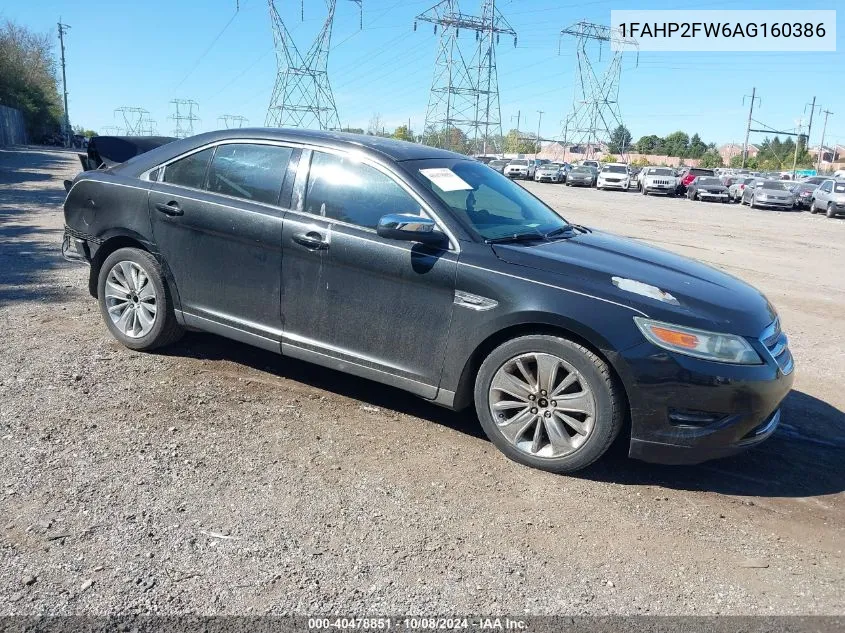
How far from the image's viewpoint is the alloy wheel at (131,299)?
17.0 ft

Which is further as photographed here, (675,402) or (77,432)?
(77,432)

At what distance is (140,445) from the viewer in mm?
3898

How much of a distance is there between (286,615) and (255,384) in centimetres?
245

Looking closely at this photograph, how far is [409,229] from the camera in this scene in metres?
3.97

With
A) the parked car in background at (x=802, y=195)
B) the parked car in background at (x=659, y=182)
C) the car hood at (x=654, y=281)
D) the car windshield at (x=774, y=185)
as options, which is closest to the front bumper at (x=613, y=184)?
the parked car in background at (x=659, y=182)

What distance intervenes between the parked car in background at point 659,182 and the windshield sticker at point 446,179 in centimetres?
3768

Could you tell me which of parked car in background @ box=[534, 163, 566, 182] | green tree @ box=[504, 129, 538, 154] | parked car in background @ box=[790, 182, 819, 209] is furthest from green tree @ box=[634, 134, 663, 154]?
parked car in background @ box=[790, 182, 819, 209]

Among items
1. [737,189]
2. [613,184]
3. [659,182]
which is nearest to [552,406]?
[659,182]

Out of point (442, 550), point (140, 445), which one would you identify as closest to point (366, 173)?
point (140, 445)

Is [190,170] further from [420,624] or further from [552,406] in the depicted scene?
[420,624]

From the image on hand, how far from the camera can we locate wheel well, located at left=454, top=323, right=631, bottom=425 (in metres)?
3.68

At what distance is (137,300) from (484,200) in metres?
2.64

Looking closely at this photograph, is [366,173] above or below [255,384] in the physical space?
above

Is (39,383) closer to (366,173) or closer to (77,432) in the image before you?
(77,432)
